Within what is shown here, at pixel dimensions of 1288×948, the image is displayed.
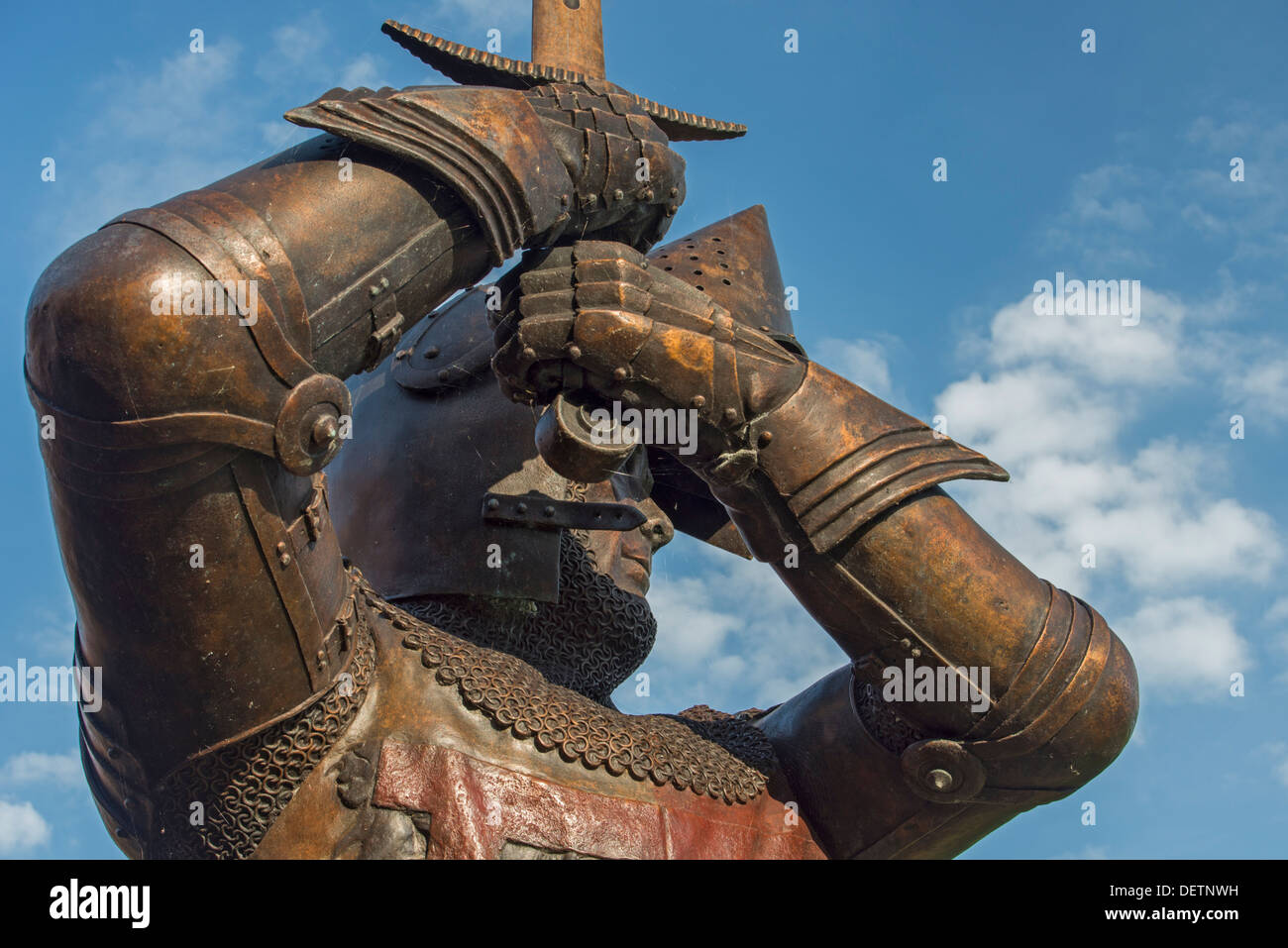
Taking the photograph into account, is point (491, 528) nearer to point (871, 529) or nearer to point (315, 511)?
point (315, 511)

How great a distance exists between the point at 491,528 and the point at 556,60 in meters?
2.12

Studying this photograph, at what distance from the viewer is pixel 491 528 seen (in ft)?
23.5

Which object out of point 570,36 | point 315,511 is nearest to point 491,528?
point 315,511

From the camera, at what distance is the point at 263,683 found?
5586 millimetres

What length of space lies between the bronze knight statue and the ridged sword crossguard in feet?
0.06

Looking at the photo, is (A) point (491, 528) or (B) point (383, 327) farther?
(A) point (491, 528)

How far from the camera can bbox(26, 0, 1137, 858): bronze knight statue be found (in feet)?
16.5

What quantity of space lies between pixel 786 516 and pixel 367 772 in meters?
1.87

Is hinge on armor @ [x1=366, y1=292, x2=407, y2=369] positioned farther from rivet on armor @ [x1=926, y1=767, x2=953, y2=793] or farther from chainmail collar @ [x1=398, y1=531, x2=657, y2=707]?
rivet on armor @ [x1=926, y1=767, x2=953, y2=793]

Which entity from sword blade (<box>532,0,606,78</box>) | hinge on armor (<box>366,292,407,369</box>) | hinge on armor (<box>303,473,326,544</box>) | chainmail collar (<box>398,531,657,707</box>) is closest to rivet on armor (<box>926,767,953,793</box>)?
chainmail collar (<box>398,531,657,707</box>)

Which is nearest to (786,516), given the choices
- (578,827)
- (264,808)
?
(578,827)

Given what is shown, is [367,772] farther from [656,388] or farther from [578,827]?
[656,388]

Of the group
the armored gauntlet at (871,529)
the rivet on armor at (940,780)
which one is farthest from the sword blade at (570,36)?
the rivet on armor at (940,780)

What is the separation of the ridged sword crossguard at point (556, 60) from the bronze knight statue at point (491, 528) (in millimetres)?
18
